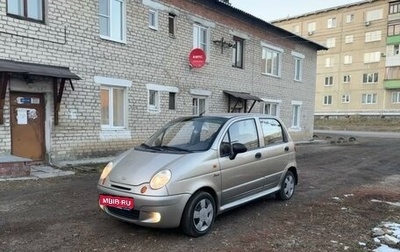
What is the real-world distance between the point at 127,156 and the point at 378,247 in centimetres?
364

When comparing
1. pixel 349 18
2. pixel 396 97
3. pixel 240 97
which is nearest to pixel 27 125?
pixel 240 97

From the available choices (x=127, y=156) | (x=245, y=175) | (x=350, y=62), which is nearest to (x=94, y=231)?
(x=127, y=156)

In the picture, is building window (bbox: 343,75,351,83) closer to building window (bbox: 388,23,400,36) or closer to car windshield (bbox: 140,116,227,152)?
building window (bbox: 388,23,400,36)

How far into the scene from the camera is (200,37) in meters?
14.9

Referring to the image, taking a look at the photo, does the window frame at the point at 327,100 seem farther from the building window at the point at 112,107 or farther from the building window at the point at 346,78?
the building window at the point at 112,107

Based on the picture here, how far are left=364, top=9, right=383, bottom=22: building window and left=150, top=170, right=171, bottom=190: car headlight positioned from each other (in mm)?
52060

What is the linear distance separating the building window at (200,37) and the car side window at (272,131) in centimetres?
888

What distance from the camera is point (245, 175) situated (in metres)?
5.32

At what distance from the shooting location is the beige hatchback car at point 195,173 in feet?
13.8

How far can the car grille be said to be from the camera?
4.28 meters

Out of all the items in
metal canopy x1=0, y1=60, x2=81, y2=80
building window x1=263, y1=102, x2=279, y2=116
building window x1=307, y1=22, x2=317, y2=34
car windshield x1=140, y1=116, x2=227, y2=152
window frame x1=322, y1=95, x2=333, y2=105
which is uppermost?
building window x1=307, y1=22, x2=317, y2=34

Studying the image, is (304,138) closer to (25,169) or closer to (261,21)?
(261,21)

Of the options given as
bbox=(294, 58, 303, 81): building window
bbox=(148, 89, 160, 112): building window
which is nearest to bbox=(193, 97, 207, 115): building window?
bbox=(148, 89, 160, 112): building window

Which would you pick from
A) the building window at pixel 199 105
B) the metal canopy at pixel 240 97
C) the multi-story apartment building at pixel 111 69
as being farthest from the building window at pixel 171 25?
the metal canopy at pixel 240 97
